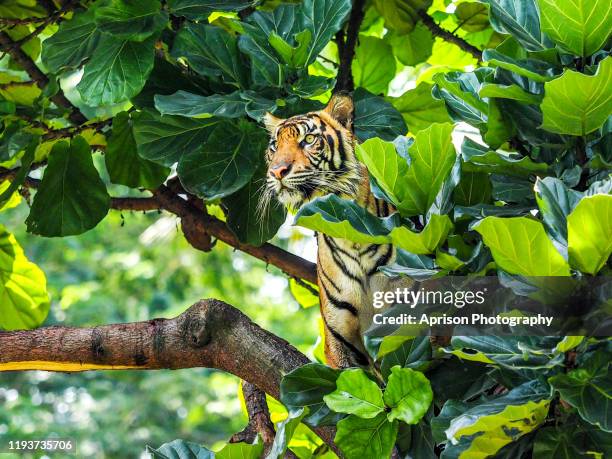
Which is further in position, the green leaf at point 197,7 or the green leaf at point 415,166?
the green leaf at point 197,7

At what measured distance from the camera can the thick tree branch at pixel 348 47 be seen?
2703mm

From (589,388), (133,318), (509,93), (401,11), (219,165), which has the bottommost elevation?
(133,318)

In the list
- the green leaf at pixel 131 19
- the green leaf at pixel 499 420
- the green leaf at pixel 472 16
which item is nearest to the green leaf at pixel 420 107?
the green leaf at pixel 472 16

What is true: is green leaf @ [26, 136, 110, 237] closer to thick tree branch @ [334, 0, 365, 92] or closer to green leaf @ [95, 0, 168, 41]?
green leaf @ [95, 0, 168, 41]

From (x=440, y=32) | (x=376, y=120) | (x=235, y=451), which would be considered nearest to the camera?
(x=235, y=451)

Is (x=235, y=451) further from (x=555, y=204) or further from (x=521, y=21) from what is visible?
(x=521, y=21)

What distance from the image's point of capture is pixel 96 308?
8461 mm

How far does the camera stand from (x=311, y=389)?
5.60 feet

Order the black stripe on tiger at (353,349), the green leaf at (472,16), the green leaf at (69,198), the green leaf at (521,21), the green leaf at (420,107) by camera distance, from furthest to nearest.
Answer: the green leaf at (472,16)
the green leaf at (420,107)
the green leaf at (69,198)
the black stripe on tiger at (353,349)
the green leaf at (521,21)

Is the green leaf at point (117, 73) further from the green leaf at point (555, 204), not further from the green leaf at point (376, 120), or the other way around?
the green leaf at point (555, 204)

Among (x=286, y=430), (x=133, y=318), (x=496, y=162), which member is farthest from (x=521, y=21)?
(x=133, y=318)

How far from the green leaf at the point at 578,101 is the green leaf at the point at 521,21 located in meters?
0.20

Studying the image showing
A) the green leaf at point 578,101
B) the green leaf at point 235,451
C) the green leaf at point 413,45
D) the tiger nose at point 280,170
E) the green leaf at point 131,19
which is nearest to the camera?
the green leaf at point 578,101

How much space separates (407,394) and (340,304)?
1.70 ft
